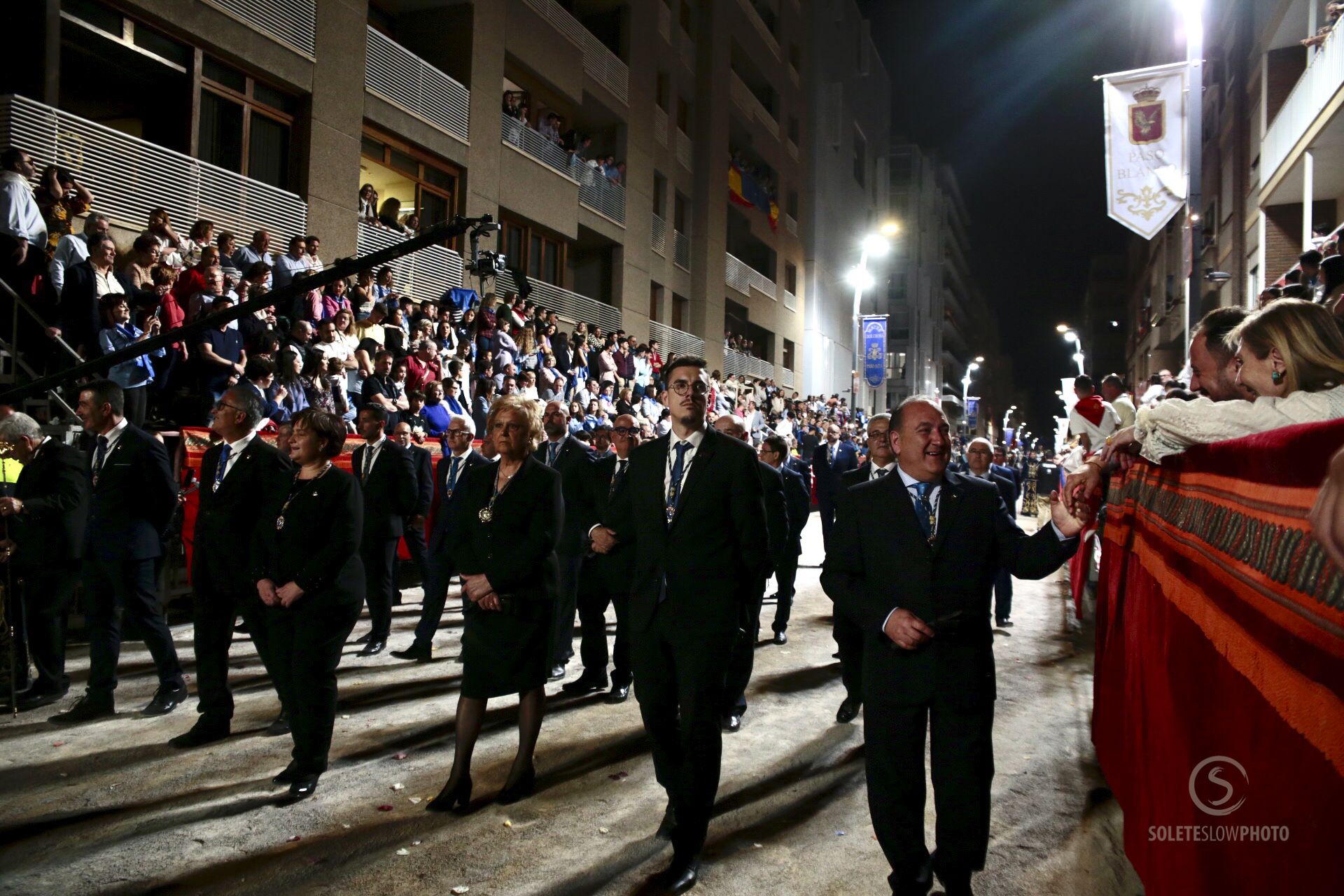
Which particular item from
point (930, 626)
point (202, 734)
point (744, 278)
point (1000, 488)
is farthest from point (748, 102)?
point (930, 626)

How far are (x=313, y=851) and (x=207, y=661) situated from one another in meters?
2.06

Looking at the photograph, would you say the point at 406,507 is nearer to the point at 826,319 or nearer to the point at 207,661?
the point at 207,661

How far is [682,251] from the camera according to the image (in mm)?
33719

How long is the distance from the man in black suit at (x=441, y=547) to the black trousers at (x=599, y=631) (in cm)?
109

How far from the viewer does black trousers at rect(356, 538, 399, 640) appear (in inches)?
317

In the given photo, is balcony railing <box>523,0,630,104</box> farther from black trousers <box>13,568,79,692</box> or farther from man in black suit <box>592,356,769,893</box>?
man in black suit <box>592,356,769,893</box>

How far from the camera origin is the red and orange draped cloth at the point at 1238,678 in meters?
1.79

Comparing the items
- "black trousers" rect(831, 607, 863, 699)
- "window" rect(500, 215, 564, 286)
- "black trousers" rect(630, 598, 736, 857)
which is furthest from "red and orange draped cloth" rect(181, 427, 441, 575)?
"window" rect(500, 215, 564, 286)

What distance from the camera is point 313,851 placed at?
4008 mm

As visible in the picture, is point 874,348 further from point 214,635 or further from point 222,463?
point 214,635

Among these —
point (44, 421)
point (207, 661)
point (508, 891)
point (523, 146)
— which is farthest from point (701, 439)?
point (523, 146)

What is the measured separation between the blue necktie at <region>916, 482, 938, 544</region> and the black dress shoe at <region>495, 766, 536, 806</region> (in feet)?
7.86

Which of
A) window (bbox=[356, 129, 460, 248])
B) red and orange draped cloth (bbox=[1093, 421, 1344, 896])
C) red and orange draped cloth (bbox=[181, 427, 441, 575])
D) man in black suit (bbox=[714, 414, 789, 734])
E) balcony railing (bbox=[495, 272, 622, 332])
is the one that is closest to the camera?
red and orange draped cloth (bbox=[1093, 421, 1344, 896])

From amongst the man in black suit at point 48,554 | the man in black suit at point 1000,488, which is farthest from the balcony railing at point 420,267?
the man in black suit at point 48,554
